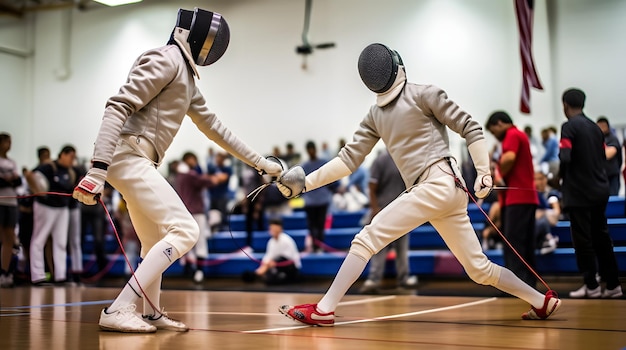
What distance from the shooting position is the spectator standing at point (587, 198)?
4613 millimetres

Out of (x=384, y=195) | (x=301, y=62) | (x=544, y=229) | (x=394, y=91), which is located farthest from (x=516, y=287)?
(x=301, y=62)

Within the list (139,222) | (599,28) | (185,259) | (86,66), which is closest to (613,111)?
(599,28)

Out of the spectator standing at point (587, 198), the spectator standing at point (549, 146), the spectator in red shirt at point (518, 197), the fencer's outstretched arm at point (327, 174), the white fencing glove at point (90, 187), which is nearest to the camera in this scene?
the white fencing glove at point (90, 187)

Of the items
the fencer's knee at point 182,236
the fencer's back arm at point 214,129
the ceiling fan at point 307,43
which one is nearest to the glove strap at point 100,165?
the fencer's knee at point 182,236

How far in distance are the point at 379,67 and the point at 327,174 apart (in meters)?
0.58

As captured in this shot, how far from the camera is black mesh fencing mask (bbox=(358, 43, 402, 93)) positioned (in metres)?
3.22

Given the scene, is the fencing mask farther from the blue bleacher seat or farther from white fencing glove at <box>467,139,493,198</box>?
the blue bleacher seat

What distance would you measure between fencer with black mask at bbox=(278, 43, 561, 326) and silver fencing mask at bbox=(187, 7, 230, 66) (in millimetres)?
664

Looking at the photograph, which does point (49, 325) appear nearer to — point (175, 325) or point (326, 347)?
point (175, 325)

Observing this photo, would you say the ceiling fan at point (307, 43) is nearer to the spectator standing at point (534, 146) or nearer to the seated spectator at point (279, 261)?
the spectator standing at point (534, 146)

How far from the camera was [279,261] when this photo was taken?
23.4 ft

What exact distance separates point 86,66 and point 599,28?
966 cm

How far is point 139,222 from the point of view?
2.98 meters

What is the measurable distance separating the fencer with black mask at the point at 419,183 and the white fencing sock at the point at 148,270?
61 cm
